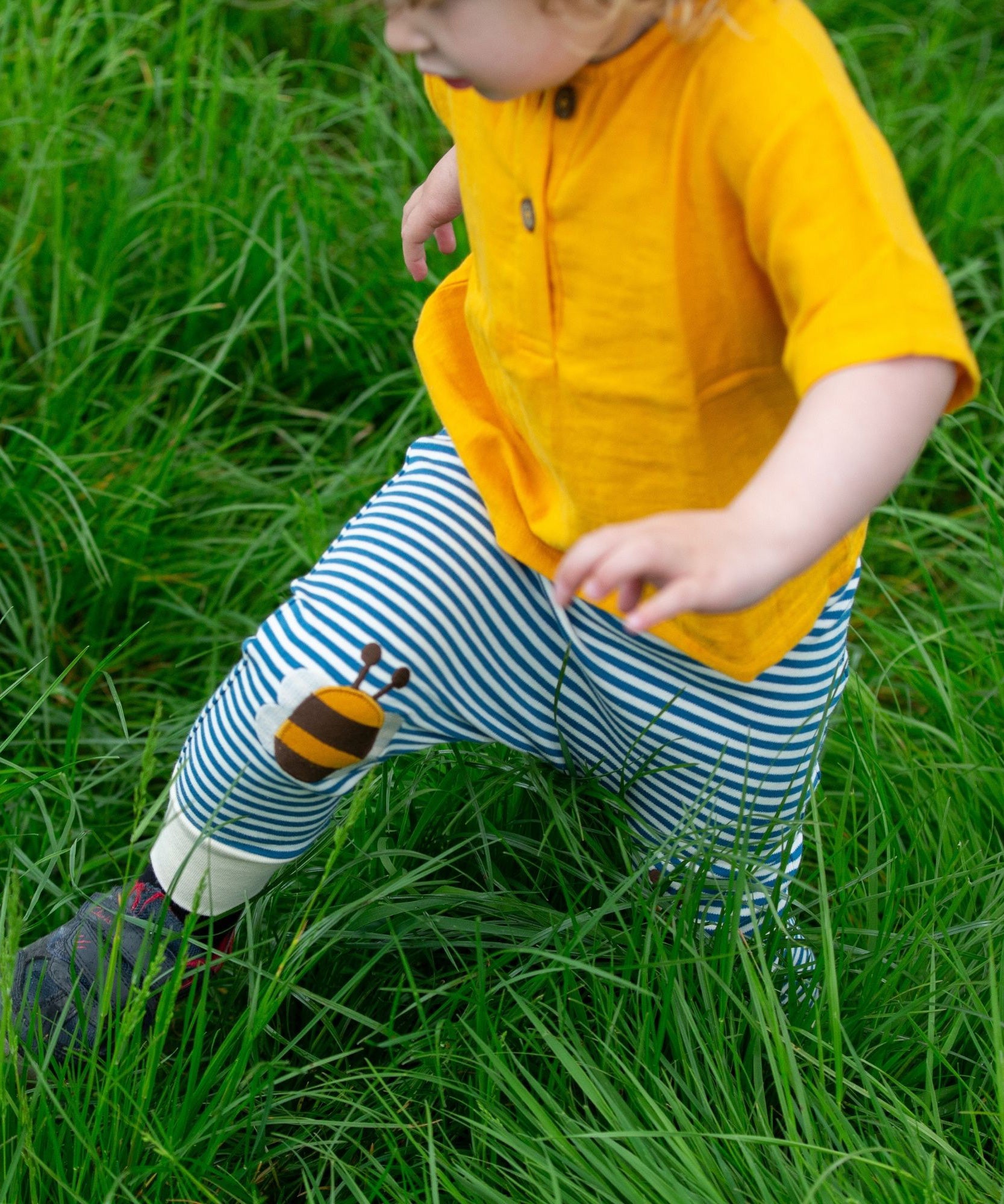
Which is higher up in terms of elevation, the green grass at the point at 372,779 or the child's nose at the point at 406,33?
the child's nose at the point at 406,33

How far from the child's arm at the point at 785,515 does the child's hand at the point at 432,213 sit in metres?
0.53

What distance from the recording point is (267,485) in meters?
1.87

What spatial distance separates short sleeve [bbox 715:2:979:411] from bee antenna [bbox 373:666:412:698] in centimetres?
43

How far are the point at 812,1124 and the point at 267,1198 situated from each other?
0.47 m

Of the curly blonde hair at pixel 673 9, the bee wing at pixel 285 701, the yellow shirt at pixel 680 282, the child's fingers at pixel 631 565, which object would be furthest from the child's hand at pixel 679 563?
the bee wing at pixel 285 701

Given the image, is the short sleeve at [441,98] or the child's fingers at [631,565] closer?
the child's fingers at [631,565]

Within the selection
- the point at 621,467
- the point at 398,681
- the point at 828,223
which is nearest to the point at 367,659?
the point at 398,681

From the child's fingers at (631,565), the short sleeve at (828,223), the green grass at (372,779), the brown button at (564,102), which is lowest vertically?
the green grass at (372,779)

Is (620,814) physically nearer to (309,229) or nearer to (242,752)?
(242,752)

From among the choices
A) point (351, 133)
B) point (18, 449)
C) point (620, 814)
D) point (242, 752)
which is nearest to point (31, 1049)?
point (242, 752)

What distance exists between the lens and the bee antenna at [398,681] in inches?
43.0

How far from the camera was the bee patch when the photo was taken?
1077 mm

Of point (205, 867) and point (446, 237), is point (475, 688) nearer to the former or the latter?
point (205, 867)

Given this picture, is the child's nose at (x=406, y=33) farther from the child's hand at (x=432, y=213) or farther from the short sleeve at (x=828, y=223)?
the child's hand at (x=432, y=213)
